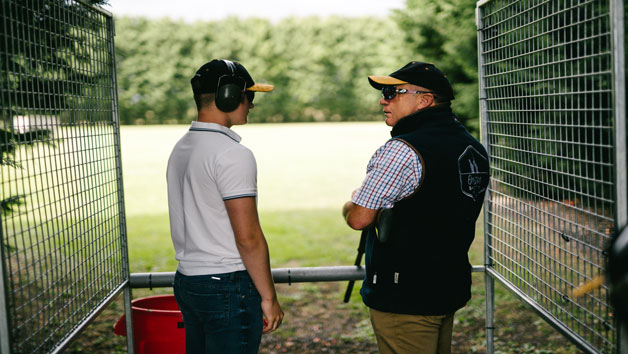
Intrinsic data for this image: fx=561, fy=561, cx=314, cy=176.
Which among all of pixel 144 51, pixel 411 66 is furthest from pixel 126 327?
pixel 144 51

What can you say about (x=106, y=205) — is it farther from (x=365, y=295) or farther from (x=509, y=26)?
(x=509, y=26)

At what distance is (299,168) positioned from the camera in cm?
1969

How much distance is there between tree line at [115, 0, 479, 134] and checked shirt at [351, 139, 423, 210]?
1618 inches

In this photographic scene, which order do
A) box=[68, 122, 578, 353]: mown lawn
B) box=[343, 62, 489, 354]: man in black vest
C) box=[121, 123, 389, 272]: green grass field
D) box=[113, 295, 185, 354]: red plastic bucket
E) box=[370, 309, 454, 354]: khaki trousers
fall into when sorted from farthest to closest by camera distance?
box=[121, 123, 389, 272]: green grass field → box=[68, 122, 578, 353]: mown lawn → box=[113, 295, 185, 354]: red plastic bucket → box=[370, 309, 454, 354]: khaki trousers → box=[343, 62, 489, 354]: man in black vest

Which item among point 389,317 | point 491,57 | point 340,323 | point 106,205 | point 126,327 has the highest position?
point 491,57

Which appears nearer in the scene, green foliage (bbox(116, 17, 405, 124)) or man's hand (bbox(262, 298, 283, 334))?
man's hand (bbox(262, 298, 283, 334))

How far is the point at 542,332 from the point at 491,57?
320cm

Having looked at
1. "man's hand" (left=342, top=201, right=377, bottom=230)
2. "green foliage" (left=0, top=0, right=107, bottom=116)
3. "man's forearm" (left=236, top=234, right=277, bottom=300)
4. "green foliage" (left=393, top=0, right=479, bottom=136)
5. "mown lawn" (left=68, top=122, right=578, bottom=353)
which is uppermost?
"green foliage" (left=393, top=0, right=479, bottom=136)

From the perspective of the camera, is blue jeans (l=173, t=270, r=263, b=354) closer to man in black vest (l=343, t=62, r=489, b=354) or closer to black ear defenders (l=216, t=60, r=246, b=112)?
man in black vest (l=343, t=62, r=489, b=354)

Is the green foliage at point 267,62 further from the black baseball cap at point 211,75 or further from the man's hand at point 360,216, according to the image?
the man's hand at point 360,216

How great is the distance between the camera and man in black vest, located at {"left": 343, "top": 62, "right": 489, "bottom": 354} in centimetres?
252

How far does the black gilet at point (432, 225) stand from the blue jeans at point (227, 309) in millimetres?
618

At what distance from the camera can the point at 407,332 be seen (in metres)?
2.69

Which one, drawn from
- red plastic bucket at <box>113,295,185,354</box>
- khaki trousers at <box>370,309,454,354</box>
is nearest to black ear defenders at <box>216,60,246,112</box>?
khaki trousers at <box>370,309,454,354</box>
